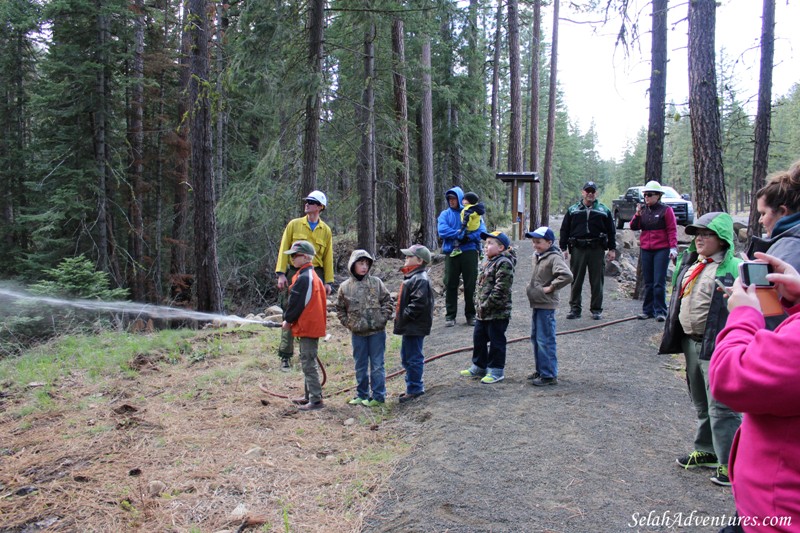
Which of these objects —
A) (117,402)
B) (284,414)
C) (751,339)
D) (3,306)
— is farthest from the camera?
(3,306)

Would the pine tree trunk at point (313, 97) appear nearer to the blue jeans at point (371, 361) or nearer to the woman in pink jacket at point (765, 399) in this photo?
the blue jeans at point (371, 361)

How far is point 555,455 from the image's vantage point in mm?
4746

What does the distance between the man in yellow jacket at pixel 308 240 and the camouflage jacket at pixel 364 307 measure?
4.60ft

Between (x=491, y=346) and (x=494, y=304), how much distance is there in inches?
24.6

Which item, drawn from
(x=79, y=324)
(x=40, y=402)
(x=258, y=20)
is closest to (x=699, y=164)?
(x=258, y=20)

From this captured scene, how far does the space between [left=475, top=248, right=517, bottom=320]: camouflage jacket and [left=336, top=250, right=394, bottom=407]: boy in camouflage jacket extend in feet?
3.86

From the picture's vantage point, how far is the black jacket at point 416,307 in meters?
6.51

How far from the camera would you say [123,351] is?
8977 millimetres

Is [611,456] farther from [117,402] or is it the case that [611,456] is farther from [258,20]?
[258,20]

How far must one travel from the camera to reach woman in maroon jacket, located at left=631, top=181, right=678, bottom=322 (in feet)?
29.9

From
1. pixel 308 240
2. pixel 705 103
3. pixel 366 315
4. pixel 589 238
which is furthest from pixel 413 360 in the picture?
pixel 705 103

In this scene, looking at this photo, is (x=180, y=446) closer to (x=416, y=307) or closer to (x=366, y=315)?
(x=366, y=315)

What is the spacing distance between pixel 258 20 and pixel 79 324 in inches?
278

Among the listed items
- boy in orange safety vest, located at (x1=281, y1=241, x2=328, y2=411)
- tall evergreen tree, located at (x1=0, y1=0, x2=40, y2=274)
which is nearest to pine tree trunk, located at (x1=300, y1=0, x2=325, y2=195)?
boy in orange safety vest, located at (x1=281, y1=241, x2=328, y2=411)
